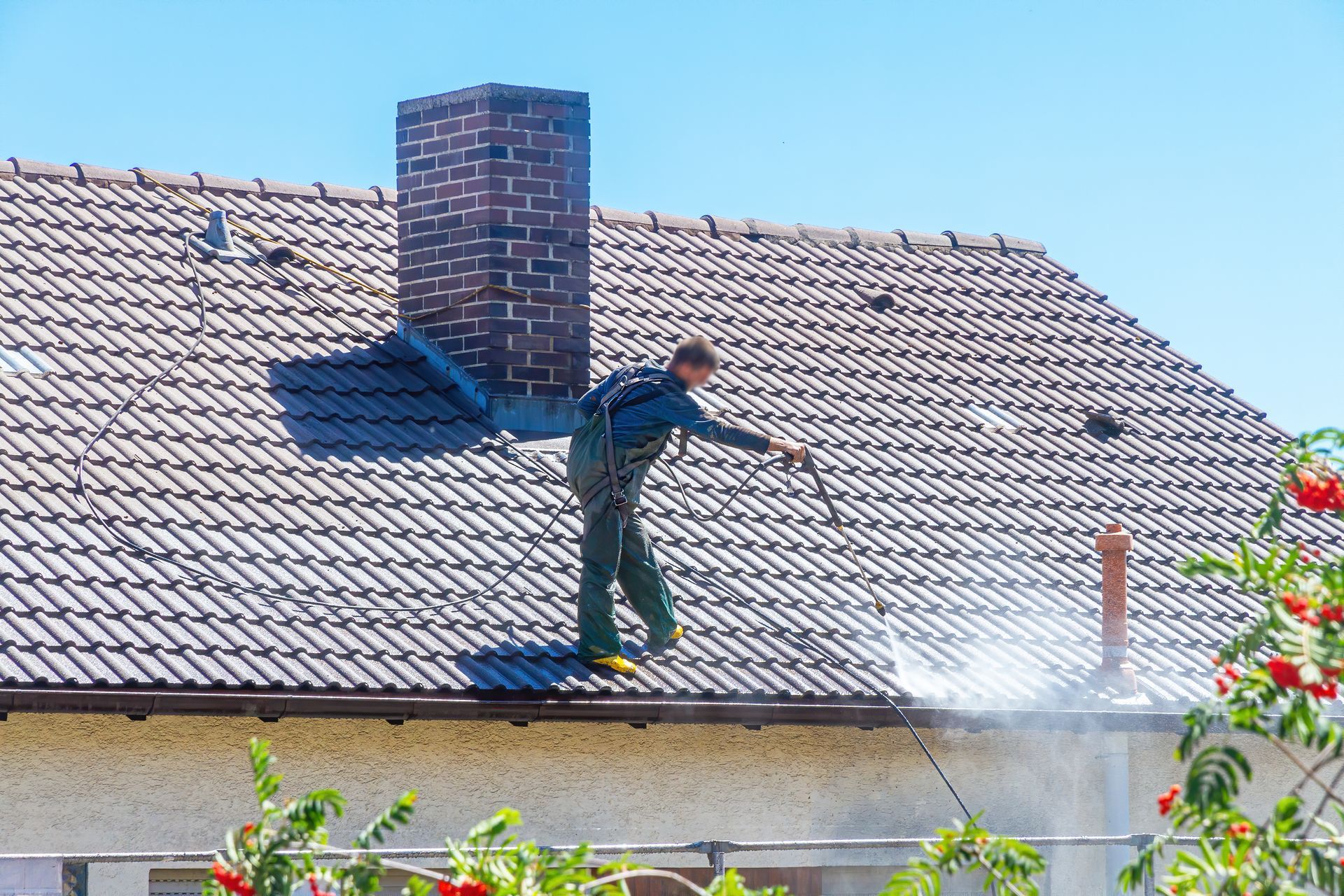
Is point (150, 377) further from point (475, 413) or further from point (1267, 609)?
point (1267, 609)

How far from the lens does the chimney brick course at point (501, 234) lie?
36.6 ft

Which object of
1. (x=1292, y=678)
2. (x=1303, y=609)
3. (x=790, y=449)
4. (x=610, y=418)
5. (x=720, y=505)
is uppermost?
(x=610, y=418)

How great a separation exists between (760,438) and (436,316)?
3.02 meters

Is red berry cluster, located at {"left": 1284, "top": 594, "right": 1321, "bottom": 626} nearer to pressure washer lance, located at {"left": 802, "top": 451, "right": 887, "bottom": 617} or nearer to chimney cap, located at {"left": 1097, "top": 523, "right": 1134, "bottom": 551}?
pressure washer lance, located at {"left": 802, "top": 451, "right": 887, "bottom": 617}

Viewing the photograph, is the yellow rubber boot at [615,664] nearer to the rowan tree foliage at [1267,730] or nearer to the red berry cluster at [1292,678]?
the rowan tree foliage at [1267,730]

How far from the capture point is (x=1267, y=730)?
4125mm

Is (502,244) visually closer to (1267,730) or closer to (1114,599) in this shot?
(1114,599)

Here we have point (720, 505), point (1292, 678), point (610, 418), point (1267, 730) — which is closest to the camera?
point (1292, 678)

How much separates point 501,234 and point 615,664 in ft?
11.4

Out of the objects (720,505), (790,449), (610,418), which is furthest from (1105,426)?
(610,418)

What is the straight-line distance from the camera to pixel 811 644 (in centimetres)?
951

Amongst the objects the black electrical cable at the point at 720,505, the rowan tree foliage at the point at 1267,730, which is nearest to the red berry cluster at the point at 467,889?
the rowan tree foliage at the point at 1267,730

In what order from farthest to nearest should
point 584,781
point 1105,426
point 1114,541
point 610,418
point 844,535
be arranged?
point 1105,426 < point 1114,541 < point 844,535 < point 610,418 < point 584,781

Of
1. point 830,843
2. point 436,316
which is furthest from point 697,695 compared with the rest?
point 436,316
